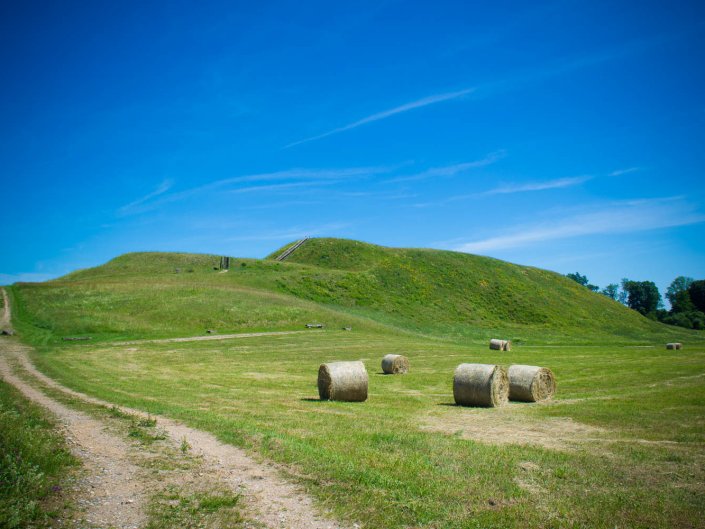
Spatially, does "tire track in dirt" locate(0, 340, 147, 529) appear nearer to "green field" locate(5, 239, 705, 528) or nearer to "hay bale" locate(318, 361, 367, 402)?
"green field" locate(5, 239, 705, 528)

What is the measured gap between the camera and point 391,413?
649 inches

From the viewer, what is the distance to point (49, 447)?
9.65m

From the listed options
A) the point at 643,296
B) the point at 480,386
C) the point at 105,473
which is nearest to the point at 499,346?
the point at 480,386

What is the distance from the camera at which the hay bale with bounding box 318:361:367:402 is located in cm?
1972

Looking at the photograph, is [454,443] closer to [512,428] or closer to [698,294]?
[512,428]

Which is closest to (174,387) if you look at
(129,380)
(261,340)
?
(129,380)

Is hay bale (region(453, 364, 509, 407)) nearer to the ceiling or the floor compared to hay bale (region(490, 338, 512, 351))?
nearer to the ceiling

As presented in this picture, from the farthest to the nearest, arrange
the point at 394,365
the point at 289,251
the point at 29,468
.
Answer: the point at 289,251, the point at 394,365, the point at 29,468

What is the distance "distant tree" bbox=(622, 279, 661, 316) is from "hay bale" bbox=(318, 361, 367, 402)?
168122 millimetres

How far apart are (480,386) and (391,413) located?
14.0ft

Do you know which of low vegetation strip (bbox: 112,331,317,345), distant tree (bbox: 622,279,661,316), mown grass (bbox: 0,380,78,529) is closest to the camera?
mown grass (bbox: 0,380,78,529)

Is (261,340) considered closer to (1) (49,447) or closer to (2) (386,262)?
(1) (49,447)

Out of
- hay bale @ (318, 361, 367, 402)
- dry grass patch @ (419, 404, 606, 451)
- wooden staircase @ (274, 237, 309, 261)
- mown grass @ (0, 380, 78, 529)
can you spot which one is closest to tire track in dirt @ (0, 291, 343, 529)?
mown grass @ (0, 380, 78, 529)

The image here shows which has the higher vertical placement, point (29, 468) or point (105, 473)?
point (29, 468)
